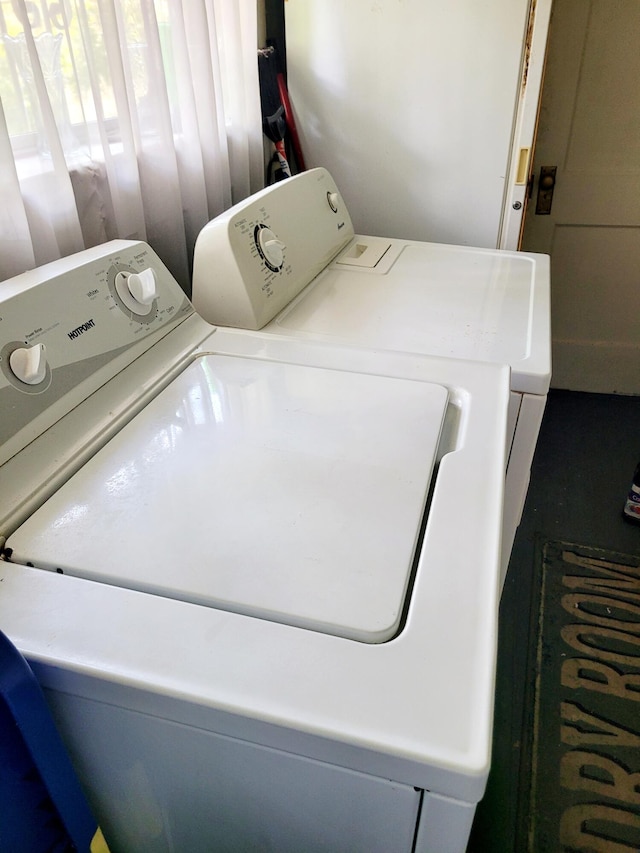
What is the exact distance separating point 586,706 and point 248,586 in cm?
119

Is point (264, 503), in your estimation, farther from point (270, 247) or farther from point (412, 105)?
point (412, 105)

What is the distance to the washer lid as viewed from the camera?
559mm

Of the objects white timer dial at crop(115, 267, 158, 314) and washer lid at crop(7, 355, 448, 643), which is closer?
washer lid at crop(7, 355, 448, 643)

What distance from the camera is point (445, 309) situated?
1.17 m

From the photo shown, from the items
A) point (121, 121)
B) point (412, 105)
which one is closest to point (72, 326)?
point (121, 121)

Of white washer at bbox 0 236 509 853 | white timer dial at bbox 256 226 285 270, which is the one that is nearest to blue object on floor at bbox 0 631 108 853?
white washer at bbox 0 236 509 853

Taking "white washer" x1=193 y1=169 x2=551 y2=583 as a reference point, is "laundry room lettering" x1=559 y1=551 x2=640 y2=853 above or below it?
below

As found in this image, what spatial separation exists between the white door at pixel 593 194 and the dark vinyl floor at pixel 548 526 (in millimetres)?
212

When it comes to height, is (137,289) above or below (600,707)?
above

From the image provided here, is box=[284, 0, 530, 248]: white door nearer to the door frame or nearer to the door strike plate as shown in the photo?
the door frame

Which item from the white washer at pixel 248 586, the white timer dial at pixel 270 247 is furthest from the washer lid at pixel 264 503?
the white timer dial at pixel 270 247

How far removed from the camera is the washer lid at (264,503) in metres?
0.56

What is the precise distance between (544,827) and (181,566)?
1.06 m

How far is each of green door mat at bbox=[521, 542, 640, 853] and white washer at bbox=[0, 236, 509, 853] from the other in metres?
0.89
